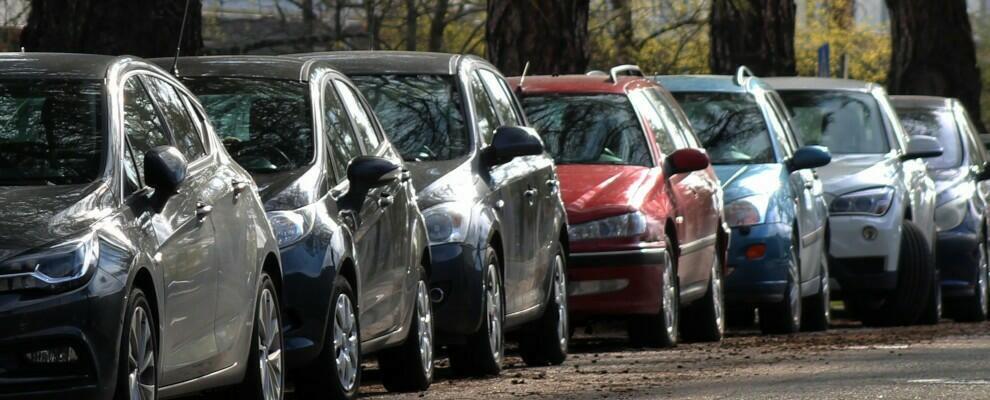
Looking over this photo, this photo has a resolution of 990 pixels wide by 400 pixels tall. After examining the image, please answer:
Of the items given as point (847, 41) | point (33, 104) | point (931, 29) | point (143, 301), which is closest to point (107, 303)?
point (143, 301)

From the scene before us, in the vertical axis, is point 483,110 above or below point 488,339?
above

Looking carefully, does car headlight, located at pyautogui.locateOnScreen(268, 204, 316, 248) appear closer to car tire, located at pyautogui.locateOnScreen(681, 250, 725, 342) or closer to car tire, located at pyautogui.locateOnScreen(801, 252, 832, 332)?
car tire, located at pyautogui.locateOnScreen(681, 250, 725, 342)

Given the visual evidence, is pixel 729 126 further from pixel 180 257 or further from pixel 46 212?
pixel 46 212

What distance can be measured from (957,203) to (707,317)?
561 centimetres

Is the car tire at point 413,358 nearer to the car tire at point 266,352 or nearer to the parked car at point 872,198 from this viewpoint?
the car tire at point 266,352

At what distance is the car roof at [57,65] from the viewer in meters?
8.22

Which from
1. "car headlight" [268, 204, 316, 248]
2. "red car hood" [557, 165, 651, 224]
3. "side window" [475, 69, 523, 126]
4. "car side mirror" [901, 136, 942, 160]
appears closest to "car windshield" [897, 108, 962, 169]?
"car side mirror" [901, 136, 942, 160]

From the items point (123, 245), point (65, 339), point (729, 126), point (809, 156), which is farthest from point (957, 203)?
point (65, 339)

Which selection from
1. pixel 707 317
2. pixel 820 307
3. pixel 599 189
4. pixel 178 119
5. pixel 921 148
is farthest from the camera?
pixel 921 148

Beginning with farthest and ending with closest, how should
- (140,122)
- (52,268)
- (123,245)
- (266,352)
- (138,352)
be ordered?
(266,352) < (140,122) < (138,352) < (123,245) < (52,268)

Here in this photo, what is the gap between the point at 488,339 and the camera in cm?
1159

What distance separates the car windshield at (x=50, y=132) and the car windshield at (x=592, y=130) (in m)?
6.66

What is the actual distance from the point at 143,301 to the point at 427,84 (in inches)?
202

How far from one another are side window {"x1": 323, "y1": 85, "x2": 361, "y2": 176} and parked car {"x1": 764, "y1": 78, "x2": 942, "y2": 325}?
8.06 metres
